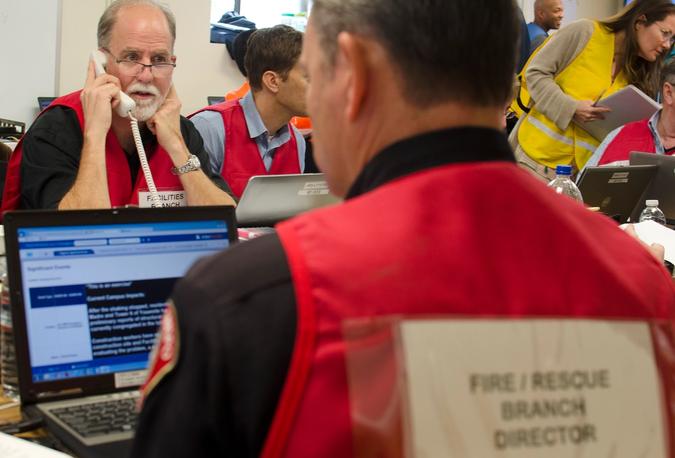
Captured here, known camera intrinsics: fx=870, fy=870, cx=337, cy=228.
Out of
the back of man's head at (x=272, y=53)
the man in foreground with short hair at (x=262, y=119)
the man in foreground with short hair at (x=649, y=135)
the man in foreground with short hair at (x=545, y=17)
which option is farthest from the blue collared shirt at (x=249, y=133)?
the man in foreground with short hair at (x=545, y=17)

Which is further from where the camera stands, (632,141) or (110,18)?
(632,141)

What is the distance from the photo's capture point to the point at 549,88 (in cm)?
431

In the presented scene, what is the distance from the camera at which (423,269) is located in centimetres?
74

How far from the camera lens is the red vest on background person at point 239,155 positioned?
3.17 m

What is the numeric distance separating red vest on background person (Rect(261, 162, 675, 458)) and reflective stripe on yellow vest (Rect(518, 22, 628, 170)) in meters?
3.63

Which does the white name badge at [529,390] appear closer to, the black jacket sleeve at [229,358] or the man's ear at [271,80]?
the black jacket sleeve at [229,358]

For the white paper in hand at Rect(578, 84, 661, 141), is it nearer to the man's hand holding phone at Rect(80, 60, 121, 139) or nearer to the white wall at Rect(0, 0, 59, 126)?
the man's hand holding phone at Rect(80, 60, 121, 139)

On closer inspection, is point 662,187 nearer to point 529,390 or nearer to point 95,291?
point 95,291

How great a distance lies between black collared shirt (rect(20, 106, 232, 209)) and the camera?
2357mm

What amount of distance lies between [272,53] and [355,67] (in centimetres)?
269

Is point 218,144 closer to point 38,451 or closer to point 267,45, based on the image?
point 267,45

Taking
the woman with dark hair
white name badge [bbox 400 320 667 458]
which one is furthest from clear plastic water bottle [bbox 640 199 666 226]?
white name badge [bbox 400 320 667 458]

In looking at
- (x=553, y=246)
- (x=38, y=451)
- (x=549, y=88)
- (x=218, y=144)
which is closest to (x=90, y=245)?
(x=38, y=451)

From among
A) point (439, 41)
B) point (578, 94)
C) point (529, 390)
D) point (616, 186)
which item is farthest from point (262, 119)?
point (529, 390)
